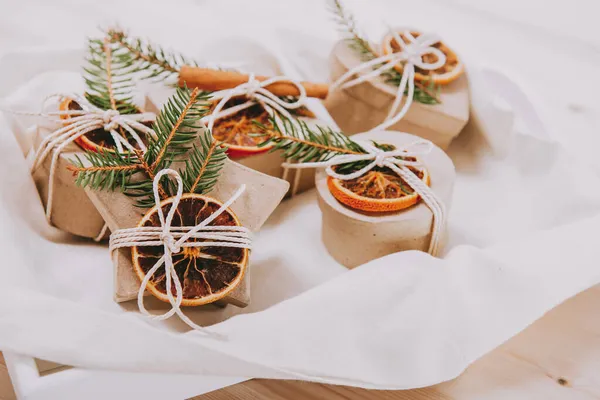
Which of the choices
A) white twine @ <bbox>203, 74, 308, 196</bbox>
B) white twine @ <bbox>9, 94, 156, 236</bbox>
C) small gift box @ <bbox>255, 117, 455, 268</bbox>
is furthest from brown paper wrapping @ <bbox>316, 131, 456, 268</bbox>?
white twine @ <bbox>9, 94, 156, 236</bbox>

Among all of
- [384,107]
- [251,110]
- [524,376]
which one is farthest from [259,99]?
[524,376]

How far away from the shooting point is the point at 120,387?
2.10ft

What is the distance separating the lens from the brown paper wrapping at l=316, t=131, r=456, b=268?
0.80m

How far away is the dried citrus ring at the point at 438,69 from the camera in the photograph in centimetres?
99

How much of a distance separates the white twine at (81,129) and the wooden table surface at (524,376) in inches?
9.1

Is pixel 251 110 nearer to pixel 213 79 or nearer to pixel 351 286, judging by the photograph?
pixel 213 79

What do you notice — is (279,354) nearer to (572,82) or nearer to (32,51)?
(32,51)

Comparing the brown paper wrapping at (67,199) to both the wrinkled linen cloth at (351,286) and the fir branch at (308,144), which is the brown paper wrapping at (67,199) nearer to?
the wrinkled linen cloth at (351,286)

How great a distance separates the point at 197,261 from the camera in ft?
2.29

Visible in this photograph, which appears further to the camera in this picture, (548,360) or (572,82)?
(572,82)

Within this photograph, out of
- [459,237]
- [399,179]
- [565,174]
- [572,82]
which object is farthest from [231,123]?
[572,82]

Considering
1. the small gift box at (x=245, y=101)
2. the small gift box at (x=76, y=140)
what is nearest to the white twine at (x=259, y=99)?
the small gift box at (x=245, y=101)

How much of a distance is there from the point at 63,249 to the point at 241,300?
0.25 meters

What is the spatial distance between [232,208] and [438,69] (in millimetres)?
434
